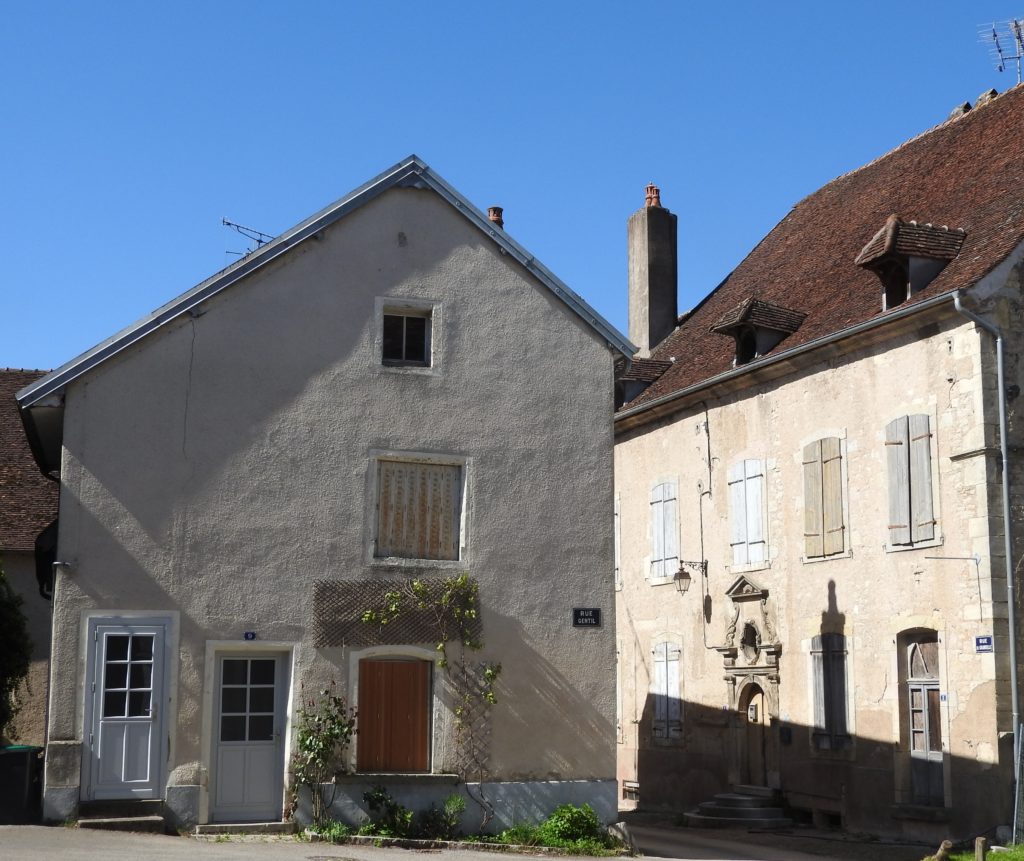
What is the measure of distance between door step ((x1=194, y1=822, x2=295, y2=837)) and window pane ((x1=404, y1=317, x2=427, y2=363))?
4.77m

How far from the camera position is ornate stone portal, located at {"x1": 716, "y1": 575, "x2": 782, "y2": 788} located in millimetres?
18938

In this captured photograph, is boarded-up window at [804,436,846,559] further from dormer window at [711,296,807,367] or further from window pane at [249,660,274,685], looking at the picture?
window pane at [249,660,274,685]

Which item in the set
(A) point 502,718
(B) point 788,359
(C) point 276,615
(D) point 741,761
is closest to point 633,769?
(D) point 741,761

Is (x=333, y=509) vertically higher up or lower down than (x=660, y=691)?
higher up

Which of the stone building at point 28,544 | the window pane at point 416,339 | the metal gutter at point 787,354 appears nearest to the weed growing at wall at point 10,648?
the stone building at point 28,544

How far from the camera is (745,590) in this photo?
19531 millimetres

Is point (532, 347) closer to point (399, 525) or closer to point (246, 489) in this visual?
point (399, 525)

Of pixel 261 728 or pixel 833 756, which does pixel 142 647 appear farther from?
pixel 833 756

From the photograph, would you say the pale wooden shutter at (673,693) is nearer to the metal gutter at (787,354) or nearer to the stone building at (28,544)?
the metal gutter at (787,354)

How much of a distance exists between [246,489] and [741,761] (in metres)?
9.22

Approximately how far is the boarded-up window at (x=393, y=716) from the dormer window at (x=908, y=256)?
7750 mm

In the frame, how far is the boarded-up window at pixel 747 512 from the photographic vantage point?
63.8 feet

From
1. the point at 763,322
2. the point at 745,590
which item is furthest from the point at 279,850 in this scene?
the point at 763,322

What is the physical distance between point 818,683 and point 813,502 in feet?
7.70
